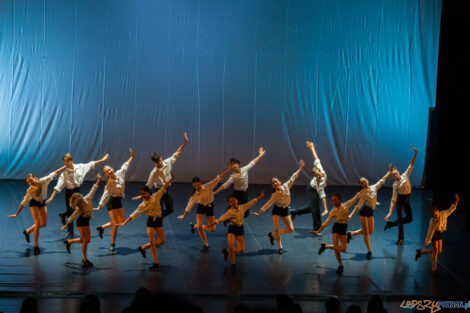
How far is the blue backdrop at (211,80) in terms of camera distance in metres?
13.0

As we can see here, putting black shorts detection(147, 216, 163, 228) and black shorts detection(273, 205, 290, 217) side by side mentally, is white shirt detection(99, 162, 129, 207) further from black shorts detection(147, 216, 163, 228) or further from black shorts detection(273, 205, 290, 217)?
black shorts detection(273, 205, 290, 217)

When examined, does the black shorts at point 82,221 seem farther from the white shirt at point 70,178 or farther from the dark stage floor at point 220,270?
the white shirt at point 70,178

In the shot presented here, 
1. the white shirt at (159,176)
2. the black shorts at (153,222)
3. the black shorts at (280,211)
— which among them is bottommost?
the black shorts at (153,222)

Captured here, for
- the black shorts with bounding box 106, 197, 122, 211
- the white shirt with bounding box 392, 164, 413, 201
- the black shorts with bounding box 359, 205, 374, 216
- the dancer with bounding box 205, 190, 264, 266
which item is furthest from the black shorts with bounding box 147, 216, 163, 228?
the white shirt with bounding box 392, 164, 413, 201

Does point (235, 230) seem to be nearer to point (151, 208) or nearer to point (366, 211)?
point (151, 208)

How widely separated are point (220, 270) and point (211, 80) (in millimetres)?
6733

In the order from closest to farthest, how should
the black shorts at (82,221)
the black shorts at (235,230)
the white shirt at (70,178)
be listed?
the black shorts at (82,221) → the black shorts at (235,230) → the white shirt at (70,178)

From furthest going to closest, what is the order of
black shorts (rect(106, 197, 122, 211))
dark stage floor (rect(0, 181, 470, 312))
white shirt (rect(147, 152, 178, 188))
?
white shirt (rect(147, 152, 178, 188)) → black shorts (rect(106, 197, 122, 211)) → dark stage floor (rect(0, 181, 470, 312))

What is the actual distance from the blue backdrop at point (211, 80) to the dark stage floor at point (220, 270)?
387 cm

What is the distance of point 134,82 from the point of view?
1309 centimetres

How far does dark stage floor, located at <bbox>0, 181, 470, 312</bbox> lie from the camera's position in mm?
6465

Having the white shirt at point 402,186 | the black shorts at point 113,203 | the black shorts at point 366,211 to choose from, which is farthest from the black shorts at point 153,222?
the white shirt at point 402,186

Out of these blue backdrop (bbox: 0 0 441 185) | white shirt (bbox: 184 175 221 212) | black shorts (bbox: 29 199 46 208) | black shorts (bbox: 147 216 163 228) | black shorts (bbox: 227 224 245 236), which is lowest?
black shorts (bbox: 227 224 245 236)

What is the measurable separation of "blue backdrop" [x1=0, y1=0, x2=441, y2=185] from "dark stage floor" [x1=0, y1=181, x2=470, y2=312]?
387cm
